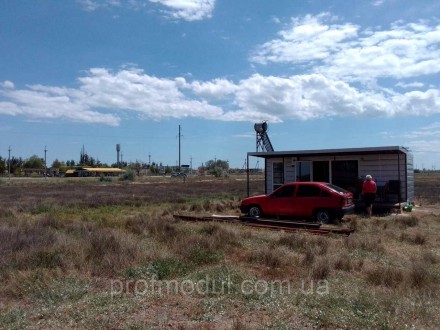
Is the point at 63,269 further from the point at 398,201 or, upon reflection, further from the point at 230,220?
the point at 398,201

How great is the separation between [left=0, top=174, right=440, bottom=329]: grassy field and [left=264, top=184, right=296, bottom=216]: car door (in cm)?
404

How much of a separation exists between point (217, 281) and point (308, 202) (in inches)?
363

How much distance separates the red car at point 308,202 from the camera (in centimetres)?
1530

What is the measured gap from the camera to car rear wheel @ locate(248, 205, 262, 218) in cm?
1691

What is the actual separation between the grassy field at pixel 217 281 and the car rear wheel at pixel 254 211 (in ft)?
16.1

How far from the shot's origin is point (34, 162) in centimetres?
14712

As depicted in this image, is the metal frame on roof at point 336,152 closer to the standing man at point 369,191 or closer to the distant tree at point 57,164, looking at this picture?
the standing man at point 369,191

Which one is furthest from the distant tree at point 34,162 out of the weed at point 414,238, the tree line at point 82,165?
the weed at point 414,238

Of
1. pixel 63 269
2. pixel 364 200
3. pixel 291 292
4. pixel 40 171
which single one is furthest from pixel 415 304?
pixel 40 171

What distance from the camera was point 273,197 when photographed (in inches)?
655

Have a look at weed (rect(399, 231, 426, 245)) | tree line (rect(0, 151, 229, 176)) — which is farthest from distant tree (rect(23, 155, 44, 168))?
weed (rect(399, 231, 426, 245))

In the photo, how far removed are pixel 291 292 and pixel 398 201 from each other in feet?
48.1

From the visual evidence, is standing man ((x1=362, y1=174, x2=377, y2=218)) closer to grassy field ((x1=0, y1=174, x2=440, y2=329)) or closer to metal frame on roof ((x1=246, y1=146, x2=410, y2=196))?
metal frame on roof ((x1=246, y1=146, x2=410, y2=196))

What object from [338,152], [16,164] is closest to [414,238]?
[338,152]
